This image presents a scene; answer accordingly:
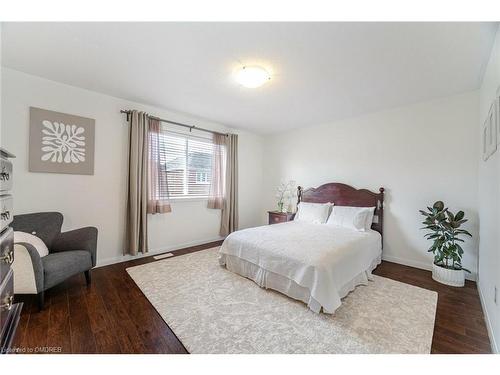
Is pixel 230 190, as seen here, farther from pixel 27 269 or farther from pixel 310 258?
pixel 27 269

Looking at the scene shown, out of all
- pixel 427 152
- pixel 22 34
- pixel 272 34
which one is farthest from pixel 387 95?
pixel 22 34

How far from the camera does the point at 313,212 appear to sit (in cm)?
378

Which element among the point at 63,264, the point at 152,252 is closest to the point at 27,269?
the point at 63,264

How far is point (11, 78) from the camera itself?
2340 millimetres

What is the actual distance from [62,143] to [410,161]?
188 inches

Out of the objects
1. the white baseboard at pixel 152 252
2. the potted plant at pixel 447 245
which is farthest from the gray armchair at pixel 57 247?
the potted plant at pixel 447 245

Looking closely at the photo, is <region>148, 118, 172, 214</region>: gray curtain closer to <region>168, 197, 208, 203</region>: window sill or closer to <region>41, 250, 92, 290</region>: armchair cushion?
<region>168, 197, 208, 203</region>: window sill

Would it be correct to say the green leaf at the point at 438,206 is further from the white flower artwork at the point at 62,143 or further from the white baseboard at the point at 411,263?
the white flower artwork at the point at 62,143

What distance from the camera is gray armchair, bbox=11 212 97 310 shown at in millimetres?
1973

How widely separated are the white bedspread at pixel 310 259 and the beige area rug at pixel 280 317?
0.43 feet

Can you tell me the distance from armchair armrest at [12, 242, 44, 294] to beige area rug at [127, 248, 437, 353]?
89cm

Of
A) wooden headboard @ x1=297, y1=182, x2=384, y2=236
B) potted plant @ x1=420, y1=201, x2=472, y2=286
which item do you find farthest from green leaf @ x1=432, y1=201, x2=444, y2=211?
wooden headboard @ x1=297, y1=182, x2=384, y2=236

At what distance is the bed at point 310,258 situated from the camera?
1.93 meters
